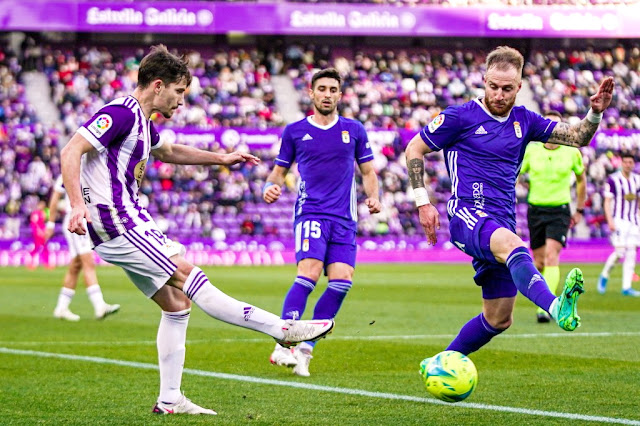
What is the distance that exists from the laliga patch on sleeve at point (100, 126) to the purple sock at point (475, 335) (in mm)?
2528

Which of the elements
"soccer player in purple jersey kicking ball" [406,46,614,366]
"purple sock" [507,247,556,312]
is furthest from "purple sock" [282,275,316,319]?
"purple sock" [507,247,556,312]

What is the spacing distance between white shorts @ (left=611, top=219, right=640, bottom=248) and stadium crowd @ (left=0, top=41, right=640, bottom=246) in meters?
16.5

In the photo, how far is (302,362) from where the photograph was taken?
337 inches

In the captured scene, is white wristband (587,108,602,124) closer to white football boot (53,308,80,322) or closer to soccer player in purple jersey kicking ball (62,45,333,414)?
soccer player in purple jersey kicking ball (62,45,333,414)

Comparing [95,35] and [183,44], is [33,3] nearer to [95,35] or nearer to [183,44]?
[95,35]

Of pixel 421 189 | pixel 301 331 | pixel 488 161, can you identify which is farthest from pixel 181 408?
pixel 488 161

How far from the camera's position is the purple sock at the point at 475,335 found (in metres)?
6.91

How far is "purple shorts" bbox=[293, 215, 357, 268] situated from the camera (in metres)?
8.96

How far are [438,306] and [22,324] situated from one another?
19.7 ft

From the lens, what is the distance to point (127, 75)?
1614 inches

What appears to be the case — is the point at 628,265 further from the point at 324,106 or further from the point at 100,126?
the point at 100,126

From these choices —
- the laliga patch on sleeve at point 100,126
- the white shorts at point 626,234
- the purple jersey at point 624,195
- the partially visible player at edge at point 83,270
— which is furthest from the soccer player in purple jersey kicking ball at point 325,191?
the white shorts at point 626,234

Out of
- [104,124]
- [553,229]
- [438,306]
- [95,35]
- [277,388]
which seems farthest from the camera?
[95,35]

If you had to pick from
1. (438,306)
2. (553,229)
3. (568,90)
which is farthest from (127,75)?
(553,229)
